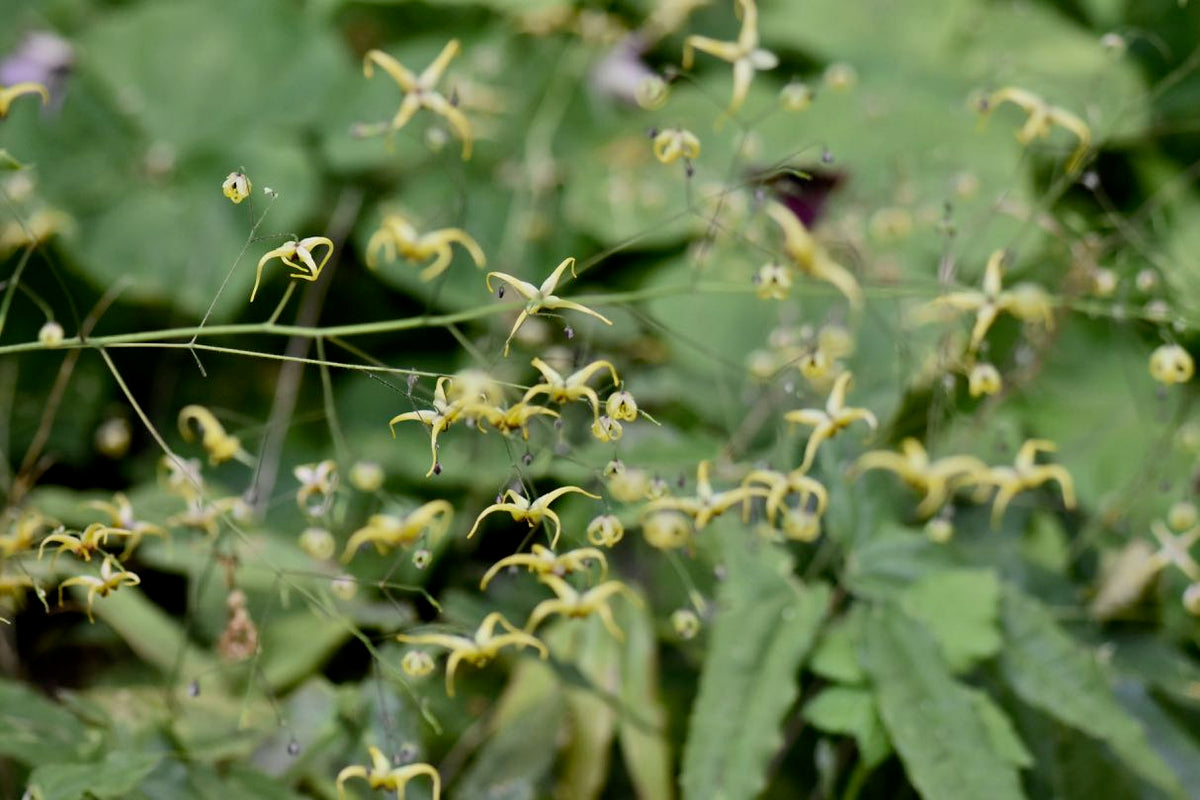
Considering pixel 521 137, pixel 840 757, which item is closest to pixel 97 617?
pixel 840 757

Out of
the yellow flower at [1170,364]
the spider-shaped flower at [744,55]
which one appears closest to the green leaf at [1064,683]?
the yellow flower at [1170,364]

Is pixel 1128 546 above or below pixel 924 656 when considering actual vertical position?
below

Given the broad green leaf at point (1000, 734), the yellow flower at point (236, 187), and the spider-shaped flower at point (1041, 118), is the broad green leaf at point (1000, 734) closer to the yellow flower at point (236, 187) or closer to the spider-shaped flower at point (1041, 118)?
the spider-shaped flower at point (1041, 118)

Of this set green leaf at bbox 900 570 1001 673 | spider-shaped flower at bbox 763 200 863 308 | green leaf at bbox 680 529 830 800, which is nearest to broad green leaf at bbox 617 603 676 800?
green leaf at bbox 680 529 830 800

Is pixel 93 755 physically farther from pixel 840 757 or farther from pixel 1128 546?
pixel 1128 546

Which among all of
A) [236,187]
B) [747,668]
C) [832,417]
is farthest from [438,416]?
[747,668]

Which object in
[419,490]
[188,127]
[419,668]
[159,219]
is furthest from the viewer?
[188,127]

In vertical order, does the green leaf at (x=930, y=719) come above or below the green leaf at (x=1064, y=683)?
above
